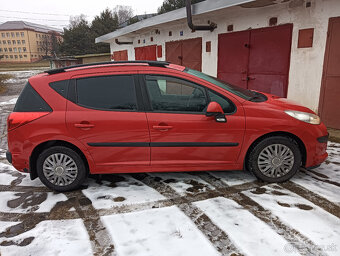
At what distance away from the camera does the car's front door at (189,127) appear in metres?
3.44

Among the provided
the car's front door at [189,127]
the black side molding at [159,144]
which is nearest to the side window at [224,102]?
the car's front door at [189,127]

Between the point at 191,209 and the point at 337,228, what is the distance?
1497 mm

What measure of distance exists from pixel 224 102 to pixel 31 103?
2505mm

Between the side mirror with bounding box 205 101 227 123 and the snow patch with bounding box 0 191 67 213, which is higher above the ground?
the side mirror with bounding box 205 101 227 123

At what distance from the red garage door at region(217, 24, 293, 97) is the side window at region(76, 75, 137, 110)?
493 cm

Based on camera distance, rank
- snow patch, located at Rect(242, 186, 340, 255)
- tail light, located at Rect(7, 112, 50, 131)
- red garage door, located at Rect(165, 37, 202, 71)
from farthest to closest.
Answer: red garage door, located at Rect(165, 37, 202, 71)
tail light, located at Rect(7, 112, 50, 131)
snow patch, located at Rect(242, 186, 340, 255)

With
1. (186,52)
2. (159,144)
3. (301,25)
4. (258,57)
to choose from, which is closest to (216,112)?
(159,144)

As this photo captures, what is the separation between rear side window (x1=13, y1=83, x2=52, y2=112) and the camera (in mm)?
3428

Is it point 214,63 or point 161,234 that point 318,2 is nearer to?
point 214,63

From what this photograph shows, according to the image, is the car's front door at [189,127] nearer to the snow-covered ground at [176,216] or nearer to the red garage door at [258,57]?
the snow-covered ground at [176,216]

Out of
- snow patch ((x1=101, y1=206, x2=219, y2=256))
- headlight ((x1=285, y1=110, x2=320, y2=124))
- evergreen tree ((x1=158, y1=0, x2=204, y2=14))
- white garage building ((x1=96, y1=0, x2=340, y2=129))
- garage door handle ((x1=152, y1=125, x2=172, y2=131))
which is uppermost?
evergreen tree ((x1=158, y1=0, x2=204, y2=14))

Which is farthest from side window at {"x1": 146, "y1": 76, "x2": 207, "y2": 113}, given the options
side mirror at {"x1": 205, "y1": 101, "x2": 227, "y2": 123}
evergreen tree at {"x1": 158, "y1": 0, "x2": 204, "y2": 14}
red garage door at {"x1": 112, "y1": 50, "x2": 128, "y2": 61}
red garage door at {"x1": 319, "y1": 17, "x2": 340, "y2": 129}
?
evergreen tree at {"x1": 158, "y1": 0, "x2": 204, "y2": 14}

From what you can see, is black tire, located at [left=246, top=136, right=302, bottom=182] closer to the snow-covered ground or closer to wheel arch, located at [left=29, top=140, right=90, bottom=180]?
the snow-covered ground

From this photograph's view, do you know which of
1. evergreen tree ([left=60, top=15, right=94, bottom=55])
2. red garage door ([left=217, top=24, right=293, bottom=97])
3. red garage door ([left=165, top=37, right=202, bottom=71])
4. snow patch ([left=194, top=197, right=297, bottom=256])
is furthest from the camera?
evergreen tree ([left=60, top=15, right=94, bottom=55])
